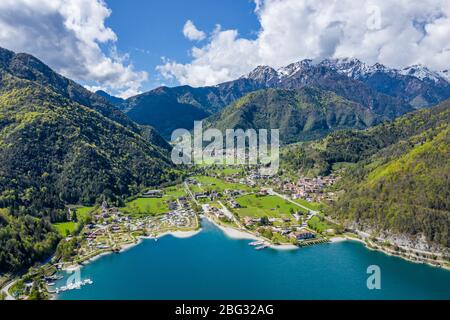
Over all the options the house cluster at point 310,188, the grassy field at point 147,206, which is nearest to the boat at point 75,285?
the grassy field at point 147,206

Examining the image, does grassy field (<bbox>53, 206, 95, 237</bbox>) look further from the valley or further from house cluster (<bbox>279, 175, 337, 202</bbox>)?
house cluster (<bbox>279, 175, 337, 202</bbox>)

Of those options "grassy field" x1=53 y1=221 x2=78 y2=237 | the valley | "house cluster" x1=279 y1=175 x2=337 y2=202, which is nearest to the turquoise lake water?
the valley

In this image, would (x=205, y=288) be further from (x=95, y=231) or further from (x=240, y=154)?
(x=240, y=154)

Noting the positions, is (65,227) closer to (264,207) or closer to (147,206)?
(147,206)

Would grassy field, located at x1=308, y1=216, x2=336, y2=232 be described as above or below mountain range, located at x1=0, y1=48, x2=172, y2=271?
below

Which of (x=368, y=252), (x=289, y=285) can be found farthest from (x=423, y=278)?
(x=289, y=285)

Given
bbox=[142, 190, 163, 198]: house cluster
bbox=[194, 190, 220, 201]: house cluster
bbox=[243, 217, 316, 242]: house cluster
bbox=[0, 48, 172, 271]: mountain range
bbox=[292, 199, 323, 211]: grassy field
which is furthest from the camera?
bbox=[142, 190, 163, 198]: house cluster
